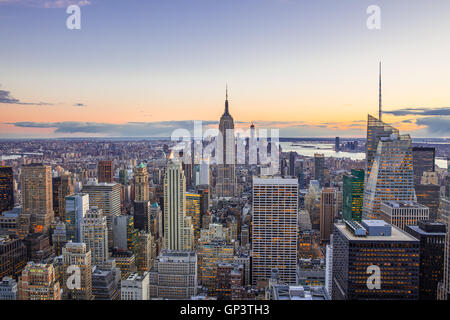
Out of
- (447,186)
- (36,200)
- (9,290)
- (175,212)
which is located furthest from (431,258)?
(36,200)

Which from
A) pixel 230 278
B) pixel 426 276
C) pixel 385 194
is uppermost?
pixel 385 194

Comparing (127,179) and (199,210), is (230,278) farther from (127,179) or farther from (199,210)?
(127,179)

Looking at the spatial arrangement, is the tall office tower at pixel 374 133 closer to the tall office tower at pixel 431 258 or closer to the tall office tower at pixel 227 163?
the tall office tower at pixel 431 258

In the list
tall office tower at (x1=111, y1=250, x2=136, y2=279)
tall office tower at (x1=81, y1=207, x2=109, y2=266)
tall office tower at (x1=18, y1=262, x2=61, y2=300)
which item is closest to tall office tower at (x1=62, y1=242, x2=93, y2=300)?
tall office tower at (x1=18, y1=262, x2=61, y2=300)

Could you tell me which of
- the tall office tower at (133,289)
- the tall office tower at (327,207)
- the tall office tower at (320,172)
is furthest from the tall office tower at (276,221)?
the tall office tower at (133,289)

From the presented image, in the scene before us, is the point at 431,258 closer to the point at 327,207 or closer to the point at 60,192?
the point at 327,207
